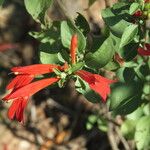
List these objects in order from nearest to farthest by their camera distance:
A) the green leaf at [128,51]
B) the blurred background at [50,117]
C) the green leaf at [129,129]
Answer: the green leaf at [128,51]
the green leaf at [129,129]
the blurred background at [50,117]

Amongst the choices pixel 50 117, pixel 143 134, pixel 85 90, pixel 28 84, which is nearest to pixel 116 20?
pixel 85 90

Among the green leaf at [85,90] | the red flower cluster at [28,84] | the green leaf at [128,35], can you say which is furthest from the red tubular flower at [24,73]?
the green leaf at [128,35]

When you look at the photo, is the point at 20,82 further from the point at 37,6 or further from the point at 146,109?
the point at 146,109

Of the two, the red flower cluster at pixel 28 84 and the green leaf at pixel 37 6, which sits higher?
the green leaf at pixel 37 6

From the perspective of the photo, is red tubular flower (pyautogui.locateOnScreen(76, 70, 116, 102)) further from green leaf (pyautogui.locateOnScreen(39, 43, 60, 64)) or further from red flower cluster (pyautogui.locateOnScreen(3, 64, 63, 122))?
green leaf (pyautogui.locateOnScreen(39, 43, 60, 64))

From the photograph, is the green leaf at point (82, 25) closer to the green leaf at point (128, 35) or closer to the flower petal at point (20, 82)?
the green leaf at point (128, 35)

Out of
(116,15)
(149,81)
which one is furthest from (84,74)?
(149,81)
